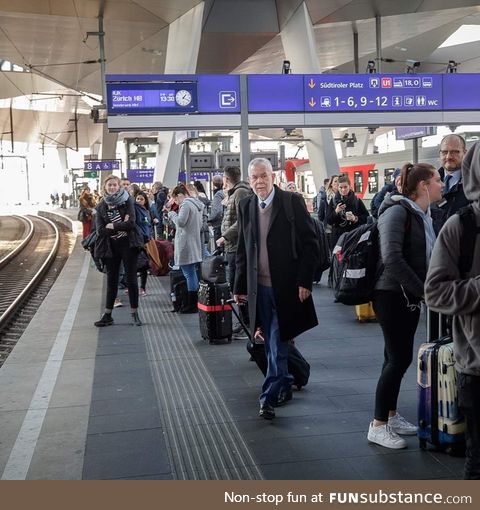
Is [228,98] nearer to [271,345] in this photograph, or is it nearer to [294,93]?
[294,93]

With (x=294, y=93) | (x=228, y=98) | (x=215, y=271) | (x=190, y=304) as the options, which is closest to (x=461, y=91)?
(x=294, y=93)

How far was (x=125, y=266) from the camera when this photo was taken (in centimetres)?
769

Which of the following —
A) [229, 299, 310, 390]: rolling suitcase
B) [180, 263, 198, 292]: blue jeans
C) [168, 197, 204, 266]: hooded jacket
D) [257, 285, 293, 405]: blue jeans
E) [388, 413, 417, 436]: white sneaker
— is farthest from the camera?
[180, 263, 198, 292]: blue jeans

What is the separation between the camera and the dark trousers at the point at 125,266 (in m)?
7.64

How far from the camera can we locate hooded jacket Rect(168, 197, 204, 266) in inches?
322

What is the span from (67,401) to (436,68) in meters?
30.0

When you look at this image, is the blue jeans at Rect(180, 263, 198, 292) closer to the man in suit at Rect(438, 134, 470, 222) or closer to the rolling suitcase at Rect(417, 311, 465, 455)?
the man in suit at Rect(438, 134, 470, 222)

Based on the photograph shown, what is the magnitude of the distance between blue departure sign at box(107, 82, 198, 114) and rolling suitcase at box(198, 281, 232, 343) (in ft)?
15.9

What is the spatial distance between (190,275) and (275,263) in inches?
166

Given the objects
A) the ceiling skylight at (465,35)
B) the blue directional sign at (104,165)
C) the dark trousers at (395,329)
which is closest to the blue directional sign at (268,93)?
the dark trousers at (395,329)

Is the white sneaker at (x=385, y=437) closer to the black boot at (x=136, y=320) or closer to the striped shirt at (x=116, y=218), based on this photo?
the black boot at (x=136, y=320)

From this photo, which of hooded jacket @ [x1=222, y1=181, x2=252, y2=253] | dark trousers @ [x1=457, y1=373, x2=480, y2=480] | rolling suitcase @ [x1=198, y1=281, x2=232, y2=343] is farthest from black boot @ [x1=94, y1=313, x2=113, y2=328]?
dark trousers @ [x1=457, y1=373, x2=480, y2=480]

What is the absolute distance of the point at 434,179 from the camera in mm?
3658
